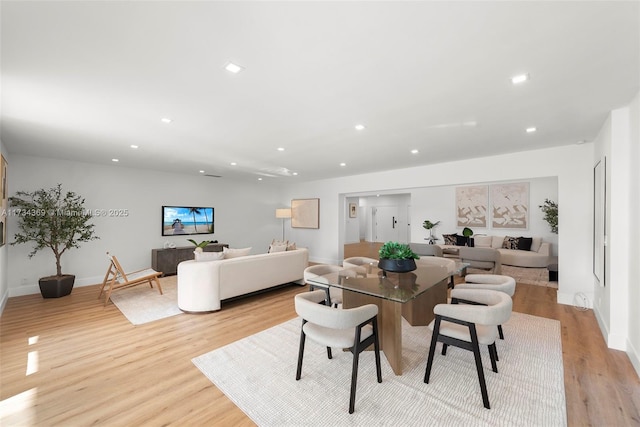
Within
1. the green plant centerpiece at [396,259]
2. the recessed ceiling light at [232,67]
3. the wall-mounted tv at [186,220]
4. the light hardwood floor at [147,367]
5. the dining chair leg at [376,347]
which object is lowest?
the light hardwood floor at [147,367]

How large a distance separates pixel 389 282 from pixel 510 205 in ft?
24.4

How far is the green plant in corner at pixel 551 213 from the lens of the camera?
22.9 ft

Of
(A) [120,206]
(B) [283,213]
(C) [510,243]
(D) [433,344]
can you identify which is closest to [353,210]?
(B) [283,213]

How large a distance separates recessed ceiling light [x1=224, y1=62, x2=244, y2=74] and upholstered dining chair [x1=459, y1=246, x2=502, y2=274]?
17.8 ft

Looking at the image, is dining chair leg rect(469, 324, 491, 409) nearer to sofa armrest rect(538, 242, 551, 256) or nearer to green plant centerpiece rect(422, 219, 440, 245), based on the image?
sofa armrest rect(538, 242, 551, 256)

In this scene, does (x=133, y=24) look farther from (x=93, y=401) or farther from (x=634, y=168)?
(x=634, y=168)

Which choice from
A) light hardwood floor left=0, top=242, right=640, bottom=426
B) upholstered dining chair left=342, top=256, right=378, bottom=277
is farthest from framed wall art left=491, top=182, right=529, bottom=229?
upholstered dining chair left=342, top=256, right=378, bottom=277

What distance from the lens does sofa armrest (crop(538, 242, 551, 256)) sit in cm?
686

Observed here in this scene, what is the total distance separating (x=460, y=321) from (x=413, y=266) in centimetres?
101

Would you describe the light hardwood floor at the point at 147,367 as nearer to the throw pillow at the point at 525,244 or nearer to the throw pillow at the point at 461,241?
the throw pillow at the point at 525,244

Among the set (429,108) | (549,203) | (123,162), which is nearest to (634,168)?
(429,108)

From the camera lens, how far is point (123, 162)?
543 centimetres

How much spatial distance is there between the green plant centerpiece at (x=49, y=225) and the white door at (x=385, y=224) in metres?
10.9

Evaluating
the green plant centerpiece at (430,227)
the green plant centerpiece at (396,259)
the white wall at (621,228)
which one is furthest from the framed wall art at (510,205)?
the green plant centerpiece at (396,259)
